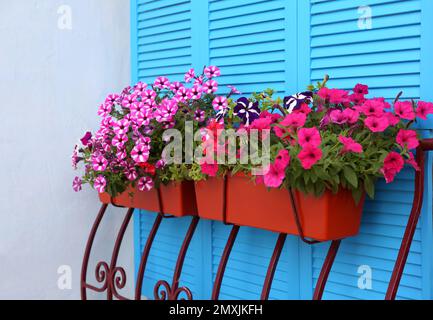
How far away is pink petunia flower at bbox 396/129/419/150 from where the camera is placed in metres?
1.27

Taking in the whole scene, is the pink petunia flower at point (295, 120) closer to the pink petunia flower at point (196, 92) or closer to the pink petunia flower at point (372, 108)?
the pink petunia flower at point (372, 108)

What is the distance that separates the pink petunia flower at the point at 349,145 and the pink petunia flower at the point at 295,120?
91mm

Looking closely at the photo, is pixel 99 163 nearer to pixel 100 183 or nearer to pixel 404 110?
pixel 100 183

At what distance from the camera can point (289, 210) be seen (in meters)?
1.38

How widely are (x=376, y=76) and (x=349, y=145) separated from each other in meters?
0.31

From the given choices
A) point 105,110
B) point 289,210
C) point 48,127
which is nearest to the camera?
point 289,210

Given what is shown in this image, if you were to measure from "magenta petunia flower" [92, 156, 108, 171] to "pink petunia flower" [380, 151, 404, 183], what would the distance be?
2.62 feet

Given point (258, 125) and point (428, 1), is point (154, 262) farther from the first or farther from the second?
point (428, 1)

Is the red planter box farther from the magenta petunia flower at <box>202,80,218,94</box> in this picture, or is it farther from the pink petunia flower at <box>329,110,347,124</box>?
the magenta petunia flower at <box>202,80,218,94</box>

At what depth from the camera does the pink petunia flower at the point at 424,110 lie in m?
1.28

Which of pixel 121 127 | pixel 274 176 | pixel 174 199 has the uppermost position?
pixel 121 127

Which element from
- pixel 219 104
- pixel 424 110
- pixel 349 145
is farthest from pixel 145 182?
pixel 424 110
